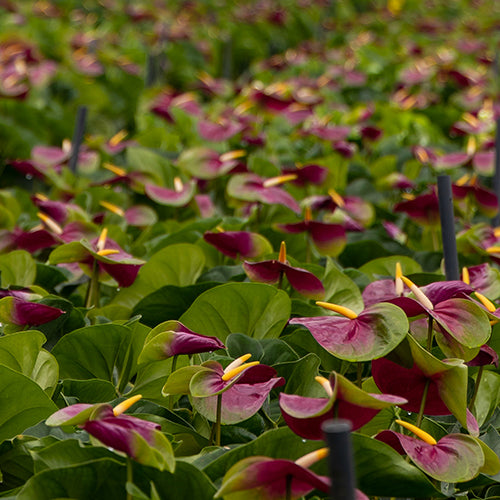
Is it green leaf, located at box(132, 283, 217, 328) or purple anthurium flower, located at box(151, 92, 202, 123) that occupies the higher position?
green leaf, located at box(132, 283, 217, 328)

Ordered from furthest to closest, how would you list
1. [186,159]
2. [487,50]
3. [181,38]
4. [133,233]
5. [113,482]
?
[487,50] → [181,38] → [186,159] → [133,233] → [113,482]

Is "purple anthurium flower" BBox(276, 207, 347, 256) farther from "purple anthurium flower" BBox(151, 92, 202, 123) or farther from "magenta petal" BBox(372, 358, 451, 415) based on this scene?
"purple anthurium flower" BBox(151, 92, 202, 123)

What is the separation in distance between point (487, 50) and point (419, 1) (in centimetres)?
219

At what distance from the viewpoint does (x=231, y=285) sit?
0.87 meters

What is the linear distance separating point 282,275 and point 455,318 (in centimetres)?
25

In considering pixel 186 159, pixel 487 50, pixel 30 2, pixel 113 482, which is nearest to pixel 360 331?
pixel 113 482

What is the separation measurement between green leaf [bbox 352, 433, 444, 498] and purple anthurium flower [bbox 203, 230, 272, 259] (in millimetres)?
496

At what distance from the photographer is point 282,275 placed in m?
0.95

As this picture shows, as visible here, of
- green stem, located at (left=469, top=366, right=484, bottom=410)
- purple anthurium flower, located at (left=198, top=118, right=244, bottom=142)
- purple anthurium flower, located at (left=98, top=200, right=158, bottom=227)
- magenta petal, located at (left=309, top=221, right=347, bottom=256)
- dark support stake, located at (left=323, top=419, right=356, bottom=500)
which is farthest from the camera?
purple anthurium flower, located at (left=198, top=118, right=244, bottom=142)

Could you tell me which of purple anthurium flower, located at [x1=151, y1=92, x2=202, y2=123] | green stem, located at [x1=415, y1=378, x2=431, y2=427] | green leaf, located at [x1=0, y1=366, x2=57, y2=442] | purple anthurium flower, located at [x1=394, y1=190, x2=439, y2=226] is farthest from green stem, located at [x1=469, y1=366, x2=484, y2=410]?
purple anthurium flower, located at [x1=151, y1=92, x2=202, y2=123]

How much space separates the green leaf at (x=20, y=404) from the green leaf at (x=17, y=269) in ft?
1.17

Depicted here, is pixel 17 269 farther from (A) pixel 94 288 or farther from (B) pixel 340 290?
(B) pixel 340 290

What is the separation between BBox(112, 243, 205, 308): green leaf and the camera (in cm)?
107

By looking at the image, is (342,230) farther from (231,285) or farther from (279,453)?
(279,453)
